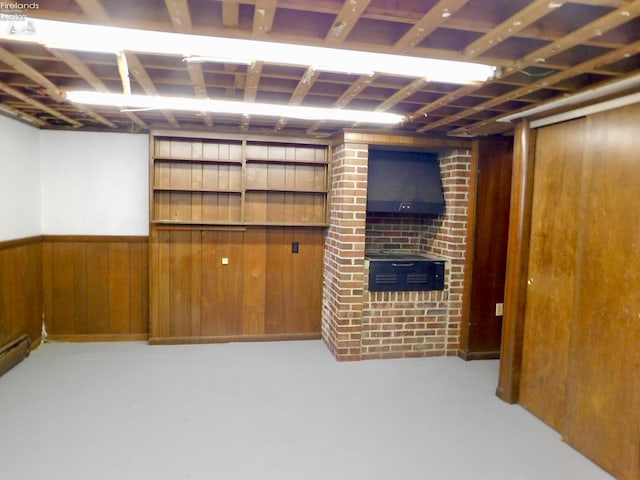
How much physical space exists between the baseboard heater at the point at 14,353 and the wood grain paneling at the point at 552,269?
4448 millimetres

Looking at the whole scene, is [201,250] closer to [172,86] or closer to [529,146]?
[172,86]

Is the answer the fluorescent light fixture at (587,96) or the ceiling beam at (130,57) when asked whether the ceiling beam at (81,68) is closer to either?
the ceiling beam at (130,57)

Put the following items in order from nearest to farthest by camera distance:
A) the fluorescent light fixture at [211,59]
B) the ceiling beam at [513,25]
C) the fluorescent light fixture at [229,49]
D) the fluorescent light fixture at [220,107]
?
the ceiling beam at [513,25]
the fluorescent light fixture at [229,49]
the fluorescent light fixture at [211,59]
the fluorescent light fixture at [220,107]

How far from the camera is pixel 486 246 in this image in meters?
4.48

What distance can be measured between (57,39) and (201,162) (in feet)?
9.00

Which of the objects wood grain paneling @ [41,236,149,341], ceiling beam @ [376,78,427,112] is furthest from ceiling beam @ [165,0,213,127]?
wood grain paneling @ [41,236,149,341]

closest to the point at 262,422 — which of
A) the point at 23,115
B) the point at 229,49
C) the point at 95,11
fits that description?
the point at 229,49

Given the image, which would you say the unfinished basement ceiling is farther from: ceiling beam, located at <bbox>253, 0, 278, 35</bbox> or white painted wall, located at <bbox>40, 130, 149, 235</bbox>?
white painted wall, located at <bbox>40, 130, 149, 235</bbox>

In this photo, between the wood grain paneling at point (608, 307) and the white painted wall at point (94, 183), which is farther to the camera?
the white painted wall at point (94, 183)

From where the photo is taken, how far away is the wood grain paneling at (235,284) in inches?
185

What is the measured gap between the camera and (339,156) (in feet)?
14.8

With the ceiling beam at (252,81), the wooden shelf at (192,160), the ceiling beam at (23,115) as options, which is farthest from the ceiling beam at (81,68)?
the wooden shelf at (192,160)

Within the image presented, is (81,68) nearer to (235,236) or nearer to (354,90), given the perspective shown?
(354,90)

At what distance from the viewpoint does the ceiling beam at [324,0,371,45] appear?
5.41 feet
